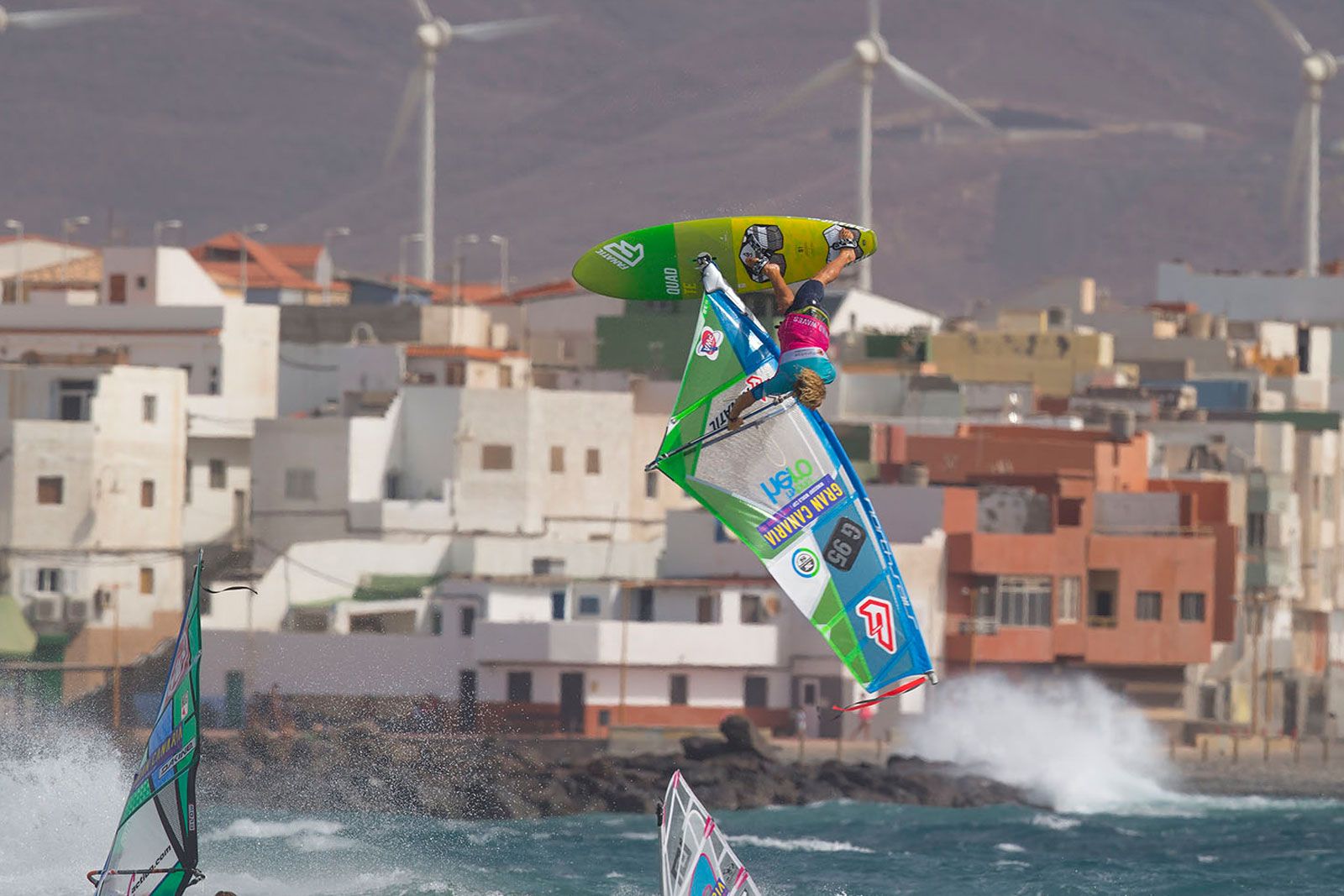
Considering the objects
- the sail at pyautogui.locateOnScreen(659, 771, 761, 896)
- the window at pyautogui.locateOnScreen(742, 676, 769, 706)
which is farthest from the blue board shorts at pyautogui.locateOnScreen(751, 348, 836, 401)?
the window at pyautogui.locateOnScreen(742, 676, 769, 706)

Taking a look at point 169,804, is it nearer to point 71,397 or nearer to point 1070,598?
point 1070,598

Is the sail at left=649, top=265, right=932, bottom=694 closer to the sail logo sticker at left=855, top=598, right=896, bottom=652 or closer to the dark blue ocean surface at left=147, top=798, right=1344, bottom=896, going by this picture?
the sail logo sticker at left=855, top=598, right=896, bottom=652

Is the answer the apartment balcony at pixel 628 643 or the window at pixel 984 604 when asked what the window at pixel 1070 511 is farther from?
the apartment balcony at pixel 628 643

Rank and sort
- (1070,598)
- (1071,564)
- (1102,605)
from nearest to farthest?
(1070,598) < (1071,564) < (1102,605)

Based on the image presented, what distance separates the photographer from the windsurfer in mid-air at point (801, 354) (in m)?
42.1

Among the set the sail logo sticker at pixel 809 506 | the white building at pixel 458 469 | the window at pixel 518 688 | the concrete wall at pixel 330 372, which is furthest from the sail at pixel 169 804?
the concrete wall at pixel 330 372

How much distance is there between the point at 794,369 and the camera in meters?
42.2

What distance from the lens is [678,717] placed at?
106312 mm

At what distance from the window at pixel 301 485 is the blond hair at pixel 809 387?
262 feet

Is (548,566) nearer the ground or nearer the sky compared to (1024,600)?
nearer the sky

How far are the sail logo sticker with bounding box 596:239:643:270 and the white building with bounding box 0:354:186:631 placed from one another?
220 ft

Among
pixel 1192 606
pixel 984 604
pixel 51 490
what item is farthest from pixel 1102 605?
pixel 51 490

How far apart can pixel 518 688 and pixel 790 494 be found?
6221cm

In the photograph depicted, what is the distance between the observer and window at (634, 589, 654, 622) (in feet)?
355
